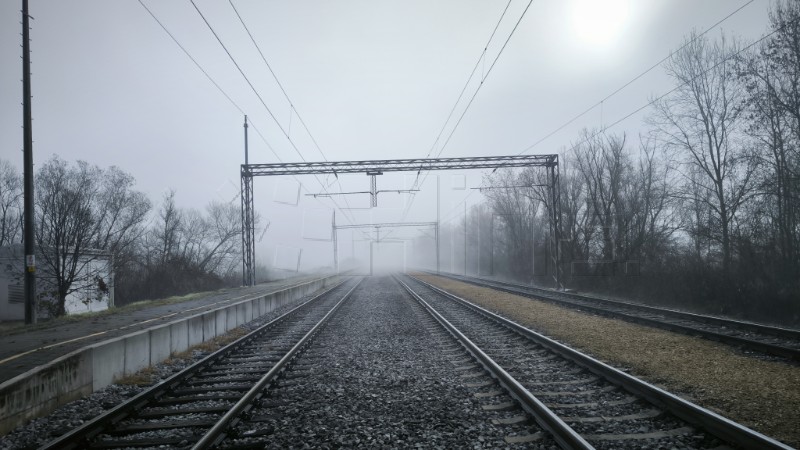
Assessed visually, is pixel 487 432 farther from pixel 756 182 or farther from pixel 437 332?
pixel 756 182

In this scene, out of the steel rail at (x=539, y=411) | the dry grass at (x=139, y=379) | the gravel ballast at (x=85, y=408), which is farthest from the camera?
the dry grass at (x=139, y=379)

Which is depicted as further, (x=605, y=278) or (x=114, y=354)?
(x=605, y=278)

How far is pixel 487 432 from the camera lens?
521 cm

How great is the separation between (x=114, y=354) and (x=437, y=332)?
7711 mm

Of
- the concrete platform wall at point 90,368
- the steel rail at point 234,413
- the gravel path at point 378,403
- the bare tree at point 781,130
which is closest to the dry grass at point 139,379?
the concrete platform wall at point 90,368

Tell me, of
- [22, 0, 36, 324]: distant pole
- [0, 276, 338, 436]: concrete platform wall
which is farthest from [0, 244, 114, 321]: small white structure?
[0, 276, 338, 436]: concrete platform wall

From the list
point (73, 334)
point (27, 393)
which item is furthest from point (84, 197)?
point (27, 393)

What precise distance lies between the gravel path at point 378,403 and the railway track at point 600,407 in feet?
1.56

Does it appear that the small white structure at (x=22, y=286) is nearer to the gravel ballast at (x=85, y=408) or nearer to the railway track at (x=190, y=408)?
the gravel ballast at (x=85, y=408)

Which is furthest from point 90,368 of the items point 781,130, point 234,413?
point 781,130

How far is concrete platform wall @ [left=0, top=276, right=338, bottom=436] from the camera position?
587 cm

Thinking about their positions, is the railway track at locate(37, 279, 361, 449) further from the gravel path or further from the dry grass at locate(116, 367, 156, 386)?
the dry grass at locate(116, 367, 156, 386)

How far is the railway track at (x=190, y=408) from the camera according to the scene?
5.09 m

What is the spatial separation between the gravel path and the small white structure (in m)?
25.9
